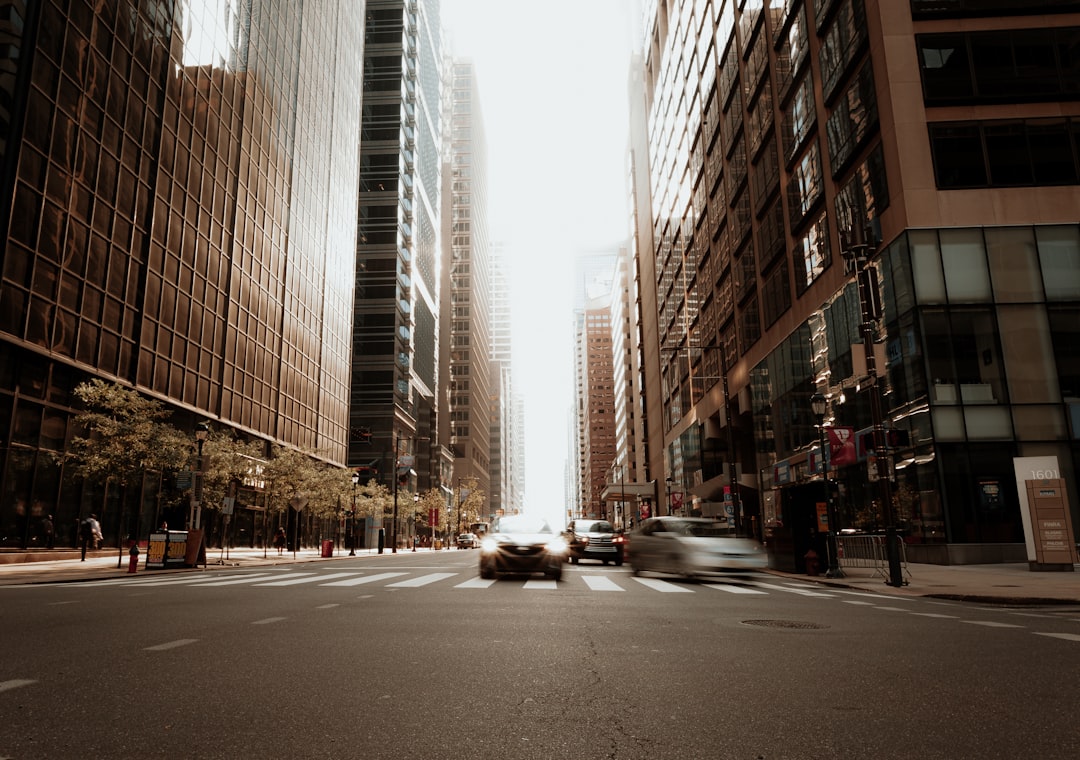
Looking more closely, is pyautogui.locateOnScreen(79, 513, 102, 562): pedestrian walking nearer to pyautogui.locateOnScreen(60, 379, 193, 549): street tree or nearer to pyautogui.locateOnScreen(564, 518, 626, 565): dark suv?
pyautogui.locateOnScreen(60, 379, 193, 549): street tree

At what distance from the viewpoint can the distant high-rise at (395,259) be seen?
243 feet

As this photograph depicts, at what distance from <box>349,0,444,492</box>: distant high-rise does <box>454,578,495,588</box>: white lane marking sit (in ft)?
169

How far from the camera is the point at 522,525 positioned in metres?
17.4

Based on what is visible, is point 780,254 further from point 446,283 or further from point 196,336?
point 446,283

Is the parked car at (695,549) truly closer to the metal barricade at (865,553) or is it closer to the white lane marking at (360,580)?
the metal barricade at (865,553)

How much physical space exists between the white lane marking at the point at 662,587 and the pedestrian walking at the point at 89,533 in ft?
65.1

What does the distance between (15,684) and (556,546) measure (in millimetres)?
12152

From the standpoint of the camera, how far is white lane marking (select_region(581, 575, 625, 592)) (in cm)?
1400

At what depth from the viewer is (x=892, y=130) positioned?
2594cm

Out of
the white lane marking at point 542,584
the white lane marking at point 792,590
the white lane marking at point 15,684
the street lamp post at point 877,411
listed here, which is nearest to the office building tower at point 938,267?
the street lamp post at point 877,411

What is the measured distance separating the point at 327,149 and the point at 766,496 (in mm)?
45175

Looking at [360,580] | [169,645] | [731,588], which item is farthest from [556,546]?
[169,645]

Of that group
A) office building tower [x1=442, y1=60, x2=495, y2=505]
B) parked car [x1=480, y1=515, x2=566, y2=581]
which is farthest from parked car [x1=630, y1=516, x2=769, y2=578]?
office building tower [x1=442, y1=60, x2=495, y2=505]

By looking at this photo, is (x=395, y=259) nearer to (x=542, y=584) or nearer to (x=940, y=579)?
(x=542, y=584)
